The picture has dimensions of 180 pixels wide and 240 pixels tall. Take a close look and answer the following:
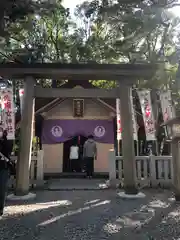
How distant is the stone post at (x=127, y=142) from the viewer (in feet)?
25.8

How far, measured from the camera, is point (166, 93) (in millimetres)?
10016

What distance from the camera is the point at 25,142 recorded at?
7848mm

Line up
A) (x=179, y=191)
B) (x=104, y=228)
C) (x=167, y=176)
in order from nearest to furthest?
(x=104, y=228), (x=179, y=191), (x=167, y=176)

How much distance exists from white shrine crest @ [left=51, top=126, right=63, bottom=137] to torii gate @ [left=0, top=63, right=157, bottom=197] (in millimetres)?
6278

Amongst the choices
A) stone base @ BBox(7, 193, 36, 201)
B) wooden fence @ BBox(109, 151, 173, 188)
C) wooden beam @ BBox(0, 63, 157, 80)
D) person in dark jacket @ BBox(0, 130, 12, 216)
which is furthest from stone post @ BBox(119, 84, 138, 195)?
person in dark jacket @ BBox(0, 130, 12, 216)

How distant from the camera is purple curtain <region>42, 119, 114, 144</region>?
14.4 metres

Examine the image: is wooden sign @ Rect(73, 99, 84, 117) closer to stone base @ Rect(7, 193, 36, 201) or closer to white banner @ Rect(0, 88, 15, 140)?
white banner @ Rect(0, 88, 15, 140)

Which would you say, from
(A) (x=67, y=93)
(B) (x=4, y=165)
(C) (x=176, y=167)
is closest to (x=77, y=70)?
(A) (x=67, y=93)

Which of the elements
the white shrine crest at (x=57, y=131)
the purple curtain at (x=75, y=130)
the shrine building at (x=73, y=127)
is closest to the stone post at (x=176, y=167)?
the shrine building at (x=73, y=127)

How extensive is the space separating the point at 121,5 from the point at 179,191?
607cm

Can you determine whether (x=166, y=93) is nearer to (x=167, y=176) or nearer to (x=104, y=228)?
(x=167, y=176)

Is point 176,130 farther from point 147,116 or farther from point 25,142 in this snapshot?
point 25,142

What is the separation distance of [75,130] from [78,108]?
1.26m

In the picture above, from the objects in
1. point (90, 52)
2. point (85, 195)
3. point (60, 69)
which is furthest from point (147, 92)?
point (90, 52)
